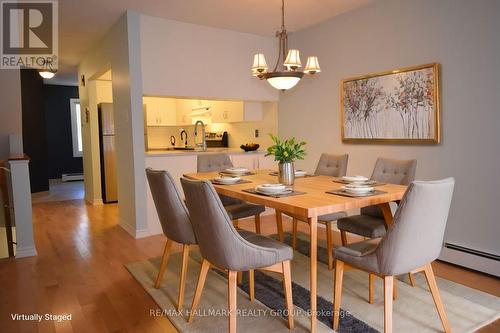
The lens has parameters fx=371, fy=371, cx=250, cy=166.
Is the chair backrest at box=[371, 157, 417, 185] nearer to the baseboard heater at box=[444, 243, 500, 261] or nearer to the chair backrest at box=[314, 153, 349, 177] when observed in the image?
the chair backrest at box=[314, 153, 349, 177]

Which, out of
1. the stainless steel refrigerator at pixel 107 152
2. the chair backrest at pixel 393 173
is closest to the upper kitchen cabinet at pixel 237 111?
the stainless steel refrigerator at pixel 107 152

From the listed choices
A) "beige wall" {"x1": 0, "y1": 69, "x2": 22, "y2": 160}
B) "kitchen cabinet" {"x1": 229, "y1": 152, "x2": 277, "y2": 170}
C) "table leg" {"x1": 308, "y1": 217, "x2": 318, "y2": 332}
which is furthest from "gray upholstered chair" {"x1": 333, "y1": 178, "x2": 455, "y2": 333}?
"beige wall" {"x1": 0, "y1": 69, "x2": 22, "y2": 160}

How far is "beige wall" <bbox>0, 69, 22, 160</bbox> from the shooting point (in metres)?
4.78

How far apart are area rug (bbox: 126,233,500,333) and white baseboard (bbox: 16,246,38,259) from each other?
1.27 meters

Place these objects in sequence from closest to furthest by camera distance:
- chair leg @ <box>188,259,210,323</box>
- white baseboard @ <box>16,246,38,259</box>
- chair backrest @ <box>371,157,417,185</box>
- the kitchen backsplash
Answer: chair leg @ <box>188,259,210,323</box>
chair backrest @ <box>371,157,417,185</box>
white baseboard @ <box>16,246,38,259</box>
the kitchen backsplash

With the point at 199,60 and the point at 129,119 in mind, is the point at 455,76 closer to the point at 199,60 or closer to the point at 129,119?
the point at 199,60

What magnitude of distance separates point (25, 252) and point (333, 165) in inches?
120

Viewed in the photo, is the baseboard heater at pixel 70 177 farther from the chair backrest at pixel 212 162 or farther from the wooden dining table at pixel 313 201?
the wooden dining table at pixel 313 201

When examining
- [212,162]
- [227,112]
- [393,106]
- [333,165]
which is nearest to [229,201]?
[212,162]

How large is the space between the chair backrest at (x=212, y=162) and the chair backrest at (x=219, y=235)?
1.66m

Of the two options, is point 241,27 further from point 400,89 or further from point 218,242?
point 218,242

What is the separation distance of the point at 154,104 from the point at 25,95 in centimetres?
300

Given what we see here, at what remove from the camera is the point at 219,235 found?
194cm

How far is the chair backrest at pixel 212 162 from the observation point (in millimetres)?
3719
